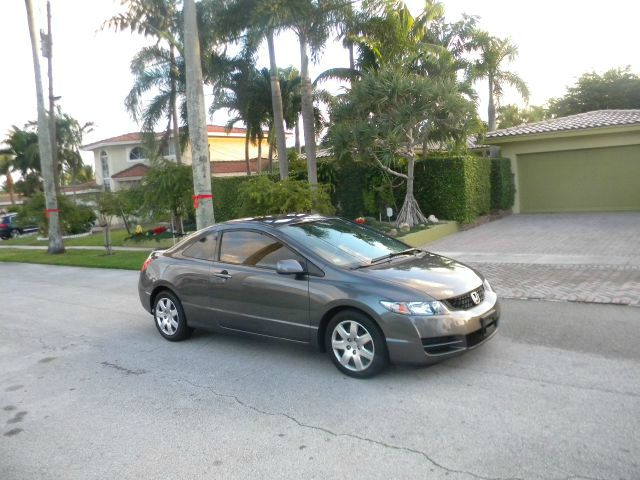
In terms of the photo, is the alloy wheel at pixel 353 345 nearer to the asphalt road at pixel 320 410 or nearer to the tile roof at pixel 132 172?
the asphalt road at pixel 320 410

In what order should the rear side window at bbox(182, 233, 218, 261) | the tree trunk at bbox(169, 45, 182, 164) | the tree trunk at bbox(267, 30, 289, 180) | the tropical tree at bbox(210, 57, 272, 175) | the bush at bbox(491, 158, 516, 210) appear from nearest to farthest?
the rear side window at bbox(182, 233, 218, 261) → the tree trunk at bbox(267, 30, 289, 180) → the bush at bbox(491, 158, 516, 210) → the tropical tree at bbox(210, 57, 272, 175) → the tree trunk at bbox(169, 45, 182, 164)

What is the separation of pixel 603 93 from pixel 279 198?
1232 inches

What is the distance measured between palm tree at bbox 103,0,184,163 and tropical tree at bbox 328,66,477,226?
9.52 metres

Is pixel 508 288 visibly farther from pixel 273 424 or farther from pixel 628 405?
pixel 273 424

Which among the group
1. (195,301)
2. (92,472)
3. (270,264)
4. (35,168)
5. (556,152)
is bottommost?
(92,472)

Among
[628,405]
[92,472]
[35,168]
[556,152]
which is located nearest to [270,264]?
[92,472]

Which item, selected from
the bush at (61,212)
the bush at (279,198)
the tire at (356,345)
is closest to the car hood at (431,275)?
the tire at (356,345)

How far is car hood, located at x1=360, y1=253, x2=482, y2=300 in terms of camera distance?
16.3 feet

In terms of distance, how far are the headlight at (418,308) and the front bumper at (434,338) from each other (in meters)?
0.04

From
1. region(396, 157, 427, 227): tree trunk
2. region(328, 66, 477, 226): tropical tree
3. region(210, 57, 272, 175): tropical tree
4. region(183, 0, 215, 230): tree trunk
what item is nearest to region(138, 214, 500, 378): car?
region(183, 0, 215, 230): tree trunk

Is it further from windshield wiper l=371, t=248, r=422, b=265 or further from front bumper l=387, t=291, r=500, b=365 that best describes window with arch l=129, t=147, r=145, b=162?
front bumper l=387, t=291, r=500, b=365

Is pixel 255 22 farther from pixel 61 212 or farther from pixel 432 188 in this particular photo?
pixel 61 212

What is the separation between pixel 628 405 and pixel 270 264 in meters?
3.43

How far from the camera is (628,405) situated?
4.18m
